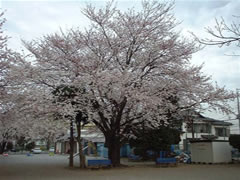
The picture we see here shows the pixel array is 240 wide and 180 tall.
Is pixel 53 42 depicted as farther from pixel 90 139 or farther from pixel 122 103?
pixel 90 139

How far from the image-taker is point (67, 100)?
1326cm

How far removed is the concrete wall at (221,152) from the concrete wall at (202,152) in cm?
31

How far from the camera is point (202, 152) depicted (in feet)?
58.1

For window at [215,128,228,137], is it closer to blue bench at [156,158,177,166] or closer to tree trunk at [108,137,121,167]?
blue bench at [156,158,177,166]

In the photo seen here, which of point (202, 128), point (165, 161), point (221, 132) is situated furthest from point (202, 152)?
point (221, 132)

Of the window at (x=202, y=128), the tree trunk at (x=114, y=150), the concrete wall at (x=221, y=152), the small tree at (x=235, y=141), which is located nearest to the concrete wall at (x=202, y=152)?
the concrete wall at (x=221, y=152)

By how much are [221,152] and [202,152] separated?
1281 millimetres

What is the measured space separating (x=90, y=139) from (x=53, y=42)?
24.6 m

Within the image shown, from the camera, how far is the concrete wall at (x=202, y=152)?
17266 millimetres

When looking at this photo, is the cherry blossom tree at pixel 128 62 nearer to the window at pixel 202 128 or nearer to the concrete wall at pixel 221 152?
the concrete wall at pixel 221 152

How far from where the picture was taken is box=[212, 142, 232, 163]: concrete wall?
56.7ft

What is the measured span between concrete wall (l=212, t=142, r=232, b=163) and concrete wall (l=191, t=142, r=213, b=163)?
0.31 metres

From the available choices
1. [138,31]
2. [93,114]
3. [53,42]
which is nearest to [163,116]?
[93,114]

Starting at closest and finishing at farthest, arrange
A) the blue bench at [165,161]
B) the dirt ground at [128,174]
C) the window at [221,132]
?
the dirt ground at [128,174]
the blue bench at [165,161]
the window at [221,132]
